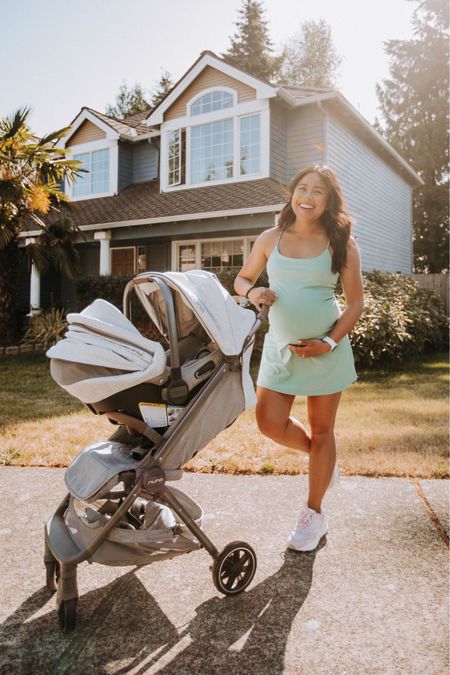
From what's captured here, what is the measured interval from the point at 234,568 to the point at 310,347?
1068 millimetres

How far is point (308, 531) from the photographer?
2723 mm

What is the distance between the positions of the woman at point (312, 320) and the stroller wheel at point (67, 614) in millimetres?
1147

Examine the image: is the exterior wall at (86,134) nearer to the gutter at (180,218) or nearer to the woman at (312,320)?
the gutter at (180,218)

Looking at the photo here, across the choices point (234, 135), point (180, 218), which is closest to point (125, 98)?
point (234, 135)

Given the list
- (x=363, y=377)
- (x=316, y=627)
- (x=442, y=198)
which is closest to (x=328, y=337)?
(x=316, y=627)

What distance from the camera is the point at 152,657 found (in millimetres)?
1917

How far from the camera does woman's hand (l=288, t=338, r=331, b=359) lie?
2561 mm

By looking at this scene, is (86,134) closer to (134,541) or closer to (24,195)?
(24,195)

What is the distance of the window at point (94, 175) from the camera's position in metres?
17.0

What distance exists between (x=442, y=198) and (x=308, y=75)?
11619 mm

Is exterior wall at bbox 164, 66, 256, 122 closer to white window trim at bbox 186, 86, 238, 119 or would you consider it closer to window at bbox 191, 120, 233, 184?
white window trim at bbox 186, 86, 238, 119

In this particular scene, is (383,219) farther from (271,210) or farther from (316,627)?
(316,627)

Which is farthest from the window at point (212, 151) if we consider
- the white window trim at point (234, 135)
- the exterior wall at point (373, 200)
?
the exterior wall at point (373, 200)

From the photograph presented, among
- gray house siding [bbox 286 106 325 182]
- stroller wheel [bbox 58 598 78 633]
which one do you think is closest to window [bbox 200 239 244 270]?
gray house siding [bbox 286 106 325 182]
